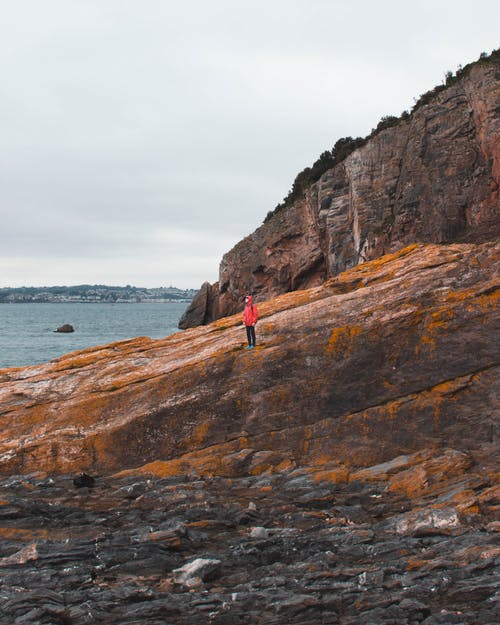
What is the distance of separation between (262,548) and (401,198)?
36.6m

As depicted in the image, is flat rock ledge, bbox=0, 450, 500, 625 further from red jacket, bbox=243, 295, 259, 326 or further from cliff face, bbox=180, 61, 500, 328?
cliff face, bbox=180, 61, 500, 328

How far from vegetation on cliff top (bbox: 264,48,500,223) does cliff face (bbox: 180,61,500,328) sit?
194 centimetres

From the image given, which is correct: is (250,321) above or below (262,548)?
above

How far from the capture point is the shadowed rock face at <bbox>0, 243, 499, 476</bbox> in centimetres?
1839

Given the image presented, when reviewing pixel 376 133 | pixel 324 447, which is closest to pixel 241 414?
pixel 324 447

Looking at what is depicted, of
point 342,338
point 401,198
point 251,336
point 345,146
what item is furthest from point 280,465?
point 345,146

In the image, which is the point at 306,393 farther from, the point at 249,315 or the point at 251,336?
the point at 249,315

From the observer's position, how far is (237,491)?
16.8 meters

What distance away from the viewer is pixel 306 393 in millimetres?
20062

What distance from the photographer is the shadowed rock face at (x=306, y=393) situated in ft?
60.3

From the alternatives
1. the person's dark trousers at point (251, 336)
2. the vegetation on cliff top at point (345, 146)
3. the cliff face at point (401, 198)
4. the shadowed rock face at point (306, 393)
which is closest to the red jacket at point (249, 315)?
the person's dark trousers at point (251, 336)

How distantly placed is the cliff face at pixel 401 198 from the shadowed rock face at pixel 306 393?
49.6 feet

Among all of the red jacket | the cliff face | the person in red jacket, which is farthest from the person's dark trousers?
the cliff face

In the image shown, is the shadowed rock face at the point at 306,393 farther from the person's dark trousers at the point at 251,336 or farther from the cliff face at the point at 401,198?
the cliff face at the point at 401,198
